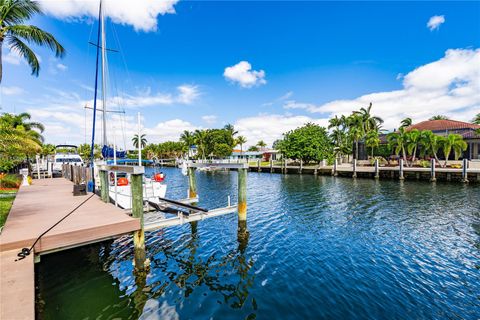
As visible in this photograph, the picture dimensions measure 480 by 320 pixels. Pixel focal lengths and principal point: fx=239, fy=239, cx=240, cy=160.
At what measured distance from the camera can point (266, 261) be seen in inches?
342

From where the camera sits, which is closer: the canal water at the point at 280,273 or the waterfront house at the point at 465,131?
the canal water at the point at 280,273

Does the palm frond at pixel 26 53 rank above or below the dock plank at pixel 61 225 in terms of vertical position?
above

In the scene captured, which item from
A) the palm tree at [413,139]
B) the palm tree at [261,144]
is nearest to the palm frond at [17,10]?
the palm tree at [413,139]

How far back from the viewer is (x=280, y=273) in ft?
25.6

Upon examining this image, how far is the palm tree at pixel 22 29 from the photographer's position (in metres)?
11.2

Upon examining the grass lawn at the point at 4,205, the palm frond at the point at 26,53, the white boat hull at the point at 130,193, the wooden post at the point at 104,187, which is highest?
the palm frond at the point at 26,53

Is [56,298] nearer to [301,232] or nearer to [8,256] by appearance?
[8,256]

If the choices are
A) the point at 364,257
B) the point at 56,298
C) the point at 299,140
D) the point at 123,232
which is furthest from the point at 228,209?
the point at 299,140

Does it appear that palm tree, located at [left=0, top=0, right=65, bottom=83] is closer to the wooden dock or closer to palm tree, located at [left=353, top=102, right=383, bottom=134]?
the wooden dock

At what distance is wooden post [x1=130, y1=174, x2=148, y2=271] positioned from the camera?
7188mm

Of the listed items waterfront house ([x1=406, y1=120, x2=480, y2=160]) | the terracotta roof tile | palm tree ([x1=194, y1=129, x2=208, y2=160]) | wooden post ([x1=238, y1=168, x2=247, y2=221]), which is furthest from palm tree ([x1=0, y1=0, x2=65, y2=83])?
palm tree ([x1=194, y1=129, x2=208, y2=160])

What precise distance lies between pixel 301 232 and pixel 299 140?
3809cm

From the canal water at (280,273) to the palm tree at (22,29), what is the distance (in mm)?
10764

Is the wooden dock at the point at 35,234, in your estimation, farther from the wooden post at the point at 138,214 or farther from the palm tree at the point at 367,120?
the palm tree at the point at 367,120
